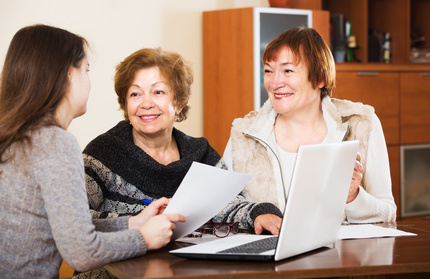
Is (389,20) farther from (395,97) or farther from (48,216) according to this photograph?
(48,216)

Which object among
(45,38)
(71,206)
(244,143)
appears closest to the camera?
(71,206)

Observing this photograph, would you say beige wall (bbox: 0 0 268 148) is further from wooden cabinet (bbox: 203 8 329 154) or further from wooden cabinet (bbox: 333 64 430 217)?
wooden cabinet (bbox: 333 64 430 217)

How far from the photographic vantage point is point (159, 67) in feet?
6.97

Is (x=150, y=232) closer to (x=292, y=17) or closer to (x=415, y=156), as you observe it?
(x=292, y=17)

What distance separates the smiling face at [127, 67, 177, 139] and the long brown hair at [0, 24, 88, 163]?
0.58 metres

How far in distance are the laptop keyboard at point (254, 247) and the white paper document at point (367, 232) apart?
273 millimetres

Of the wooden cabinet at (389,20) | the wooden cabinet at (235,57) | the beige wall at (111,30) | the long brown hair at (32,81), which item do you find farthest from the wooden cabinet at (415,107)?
the long brown hair at (32,81)

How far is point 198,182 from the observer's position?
1.51 meters

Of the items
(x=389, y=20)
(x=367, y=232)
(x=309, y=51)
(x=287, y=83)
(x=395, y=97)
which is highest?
(x=389, y=20)

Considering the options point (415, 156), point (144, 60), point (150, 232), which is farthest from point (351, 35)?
point (150, 232)

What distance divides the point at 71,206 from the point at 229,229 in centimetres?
59

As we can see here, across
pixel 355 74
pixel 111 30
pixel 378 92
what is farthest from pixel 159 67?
pixel 378 92

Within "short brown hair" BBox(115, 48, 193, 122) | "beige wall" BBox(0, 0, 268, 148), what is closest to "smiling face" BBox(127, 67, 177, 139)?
"short brown hair" BBox(115, 48, 193, 122)

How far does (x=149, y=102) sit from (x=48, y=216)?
2.60 ft
